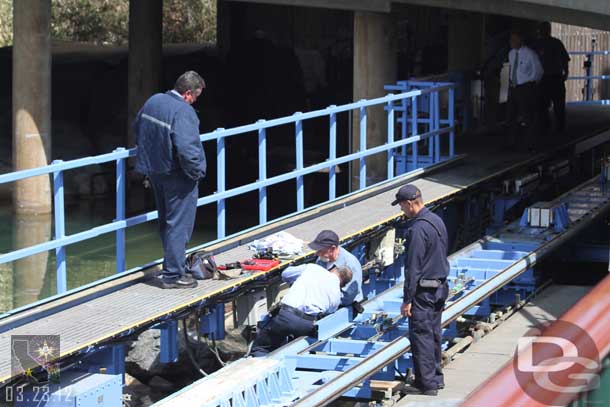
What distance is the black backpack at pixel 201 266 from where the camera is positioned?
9266mm

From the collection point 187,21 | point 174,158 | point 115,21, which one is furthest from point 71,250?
point 187,21

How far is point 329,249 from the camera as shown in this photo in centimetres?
984

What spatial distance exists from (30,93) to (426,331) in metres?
11.8

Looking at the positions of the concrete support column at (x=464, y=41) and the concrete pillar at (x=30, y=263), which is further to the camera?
the concrete support column at (x=464, y=41)

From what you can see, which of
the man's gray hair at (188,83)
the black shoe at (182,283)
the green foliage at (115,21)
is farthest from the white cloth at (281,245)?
the green foliage at (115,21)

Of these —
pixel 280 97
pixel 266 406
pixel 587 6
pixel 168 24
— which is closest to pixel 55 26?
pixel 168 24

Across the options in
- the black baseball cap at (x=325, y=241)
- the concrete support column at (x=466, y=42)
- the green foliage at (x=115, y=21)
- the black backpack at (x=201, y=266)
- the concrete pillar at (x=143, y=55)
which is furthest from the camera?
the green foliage at (x=115, y=21)

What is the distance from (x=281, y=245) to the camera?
33.9 feet

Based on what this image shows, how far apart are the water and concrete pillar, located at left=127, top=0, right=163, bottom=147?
3.27 m

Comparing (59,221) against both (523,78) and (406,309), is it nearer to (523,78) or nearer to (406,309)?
(406,309)

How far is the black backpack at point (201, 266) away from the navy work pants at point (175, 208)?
325 mm

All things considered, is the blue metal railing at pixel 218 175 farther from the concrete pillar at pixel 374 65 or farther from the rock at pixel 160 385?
the concrete pillar at pixel 374 65

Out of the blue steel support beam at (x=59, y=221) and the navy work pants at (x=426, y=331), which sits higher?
the blue steel support beam at (x=59, y=221)

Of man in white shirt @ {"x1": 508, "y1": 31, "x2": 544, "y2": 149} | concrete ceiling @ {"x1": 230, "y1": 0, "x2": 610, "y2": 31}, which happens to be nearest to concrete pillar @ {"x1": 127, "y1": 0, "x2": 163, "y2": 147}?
concrete ceiling @ {"x1": 230, "y1": 0, "x2": 610, "y2": 31}
